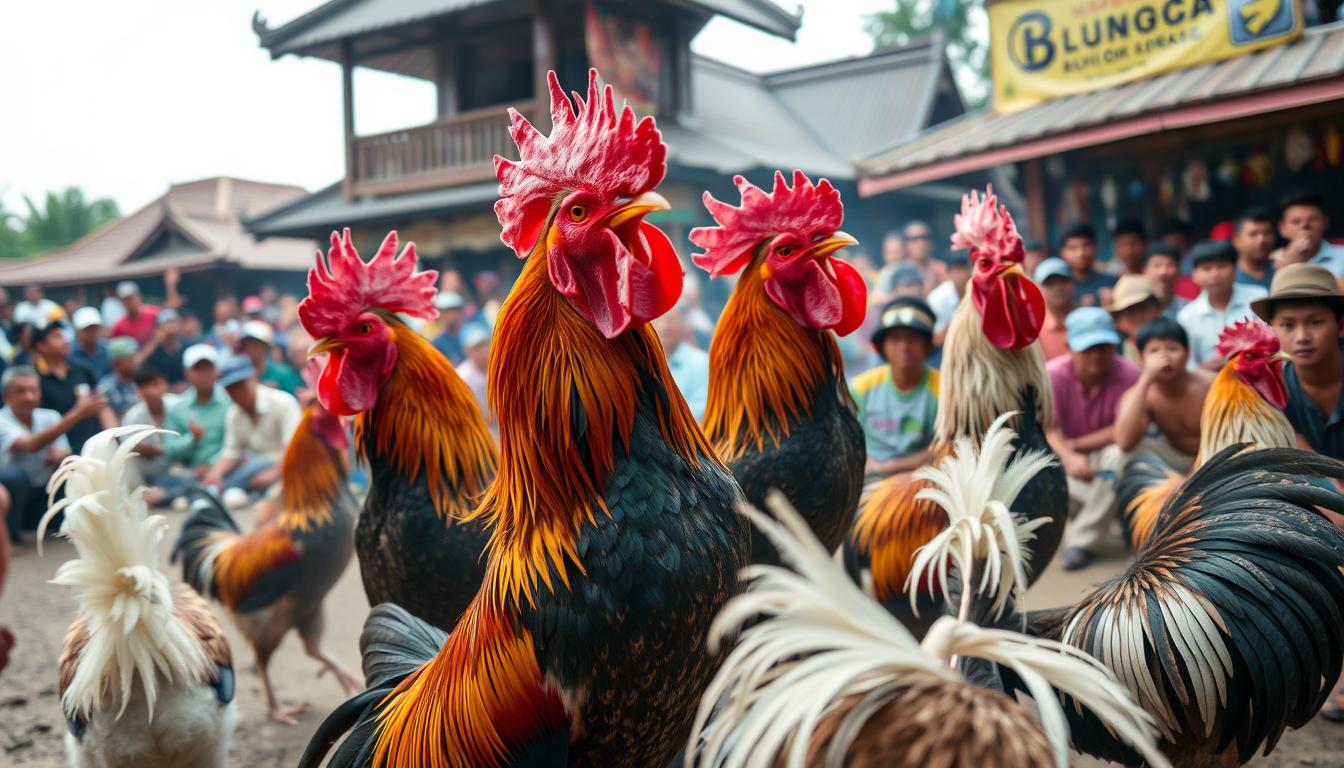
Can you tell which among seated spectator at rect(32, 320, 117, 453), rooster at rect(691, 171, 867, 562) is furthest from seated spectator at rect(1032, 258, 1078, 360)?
seated spectator at rect(32, 320, 117, 453)

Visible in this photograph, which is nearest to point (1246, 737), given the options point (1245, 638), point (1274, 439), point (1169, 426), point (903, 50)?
point (1245, 638)

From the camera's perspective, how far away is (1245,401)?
341 cm

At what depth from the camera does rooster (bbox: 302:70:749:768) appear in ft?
5.55

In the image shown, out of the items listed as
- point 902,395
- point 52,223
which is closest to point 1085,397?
point 902,395

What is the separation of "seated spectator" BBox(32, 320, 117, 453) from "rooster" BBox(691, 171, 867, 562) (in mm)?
7549

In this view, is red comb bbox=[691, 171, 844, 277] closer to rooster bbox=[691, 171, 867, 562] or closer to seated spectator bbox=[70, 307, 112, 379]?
rooster bbox=[691, 171, 867, 562]

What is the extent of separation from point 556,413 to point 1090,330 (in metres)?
4.18

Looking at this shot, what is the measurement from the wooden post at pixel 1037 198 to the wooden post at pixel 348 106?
10.2 m

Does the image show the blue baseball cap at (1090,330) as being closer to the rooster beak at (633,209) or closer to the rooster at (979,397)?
the rooster at (979,397)

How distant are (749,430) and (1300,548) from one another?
5.17 ft

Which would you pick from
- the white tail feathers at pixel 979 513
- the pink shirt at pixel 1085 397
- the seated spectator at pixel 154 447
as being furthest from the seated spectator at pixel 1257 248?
the seated spectator at pixel 154 447

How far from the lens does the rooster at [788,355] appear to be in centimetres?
300

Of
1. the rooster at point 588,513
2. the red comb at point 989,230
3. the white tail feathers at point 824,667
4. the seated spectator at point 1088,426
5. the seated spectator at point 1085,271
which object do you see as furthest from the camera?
the seated spectator at point 1085,271

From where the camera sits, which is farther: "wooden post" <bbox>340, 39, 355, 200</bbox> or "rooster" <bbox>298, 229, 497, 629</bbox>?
"wooden post" <bbox>340, 39, 355, 200</bbox>
